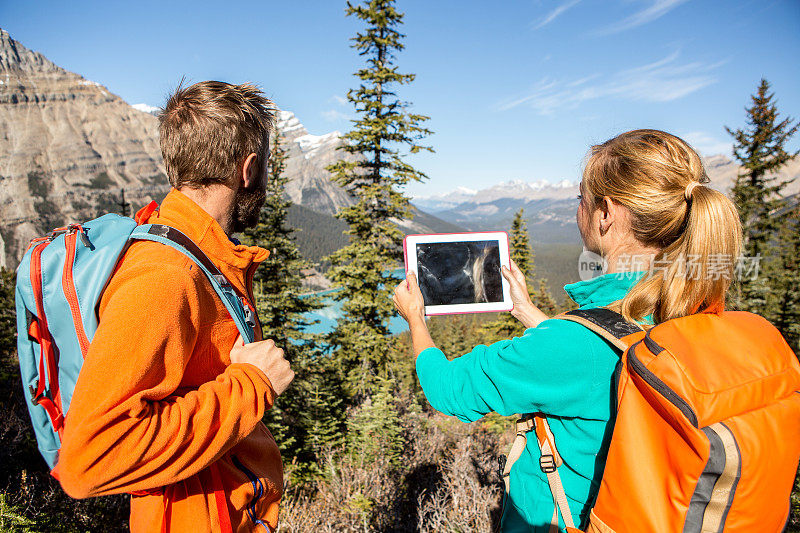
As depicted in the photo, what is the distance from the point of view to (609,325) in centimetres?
139

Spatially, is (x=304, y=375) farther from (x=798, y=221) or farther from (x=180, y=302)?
(x=798, y=221)

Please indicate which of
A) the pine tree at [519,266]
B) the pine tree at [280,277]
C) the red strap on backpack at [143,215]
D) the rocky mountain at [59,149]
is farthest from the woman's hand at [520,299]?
the rocky mountain at [59,149]

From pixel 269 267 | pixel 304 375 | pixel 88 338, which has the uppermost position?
pixel 88 338

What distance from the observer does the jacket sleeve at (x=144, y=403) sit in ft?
3.60

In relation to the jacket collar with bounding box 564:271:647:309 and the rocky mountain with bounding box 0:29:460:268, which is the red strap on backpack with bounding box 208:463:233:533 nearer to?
the jacket collar with bounding box 564:271:647:309

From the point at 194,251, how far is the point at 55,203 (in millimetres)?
164840

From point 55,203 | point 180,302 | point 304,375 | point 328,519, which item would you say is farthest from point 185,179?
point 55,203

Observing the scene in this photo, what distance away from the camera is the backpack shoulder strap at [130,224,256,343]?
141 centimetres

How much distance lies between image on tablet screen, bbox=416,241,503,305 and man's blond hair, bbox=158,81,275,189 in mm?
1052

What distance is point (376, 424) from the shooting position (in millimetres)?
6414

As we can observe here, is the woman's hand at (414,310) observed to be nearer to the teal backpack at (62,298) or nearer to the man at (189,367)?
the man at (189,367)

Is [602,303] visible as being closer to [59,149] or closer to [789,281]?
[789,281]

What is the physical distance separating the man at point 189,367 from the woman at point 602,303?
0.85 m

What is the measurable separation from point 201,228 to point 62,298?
521 millimetres
